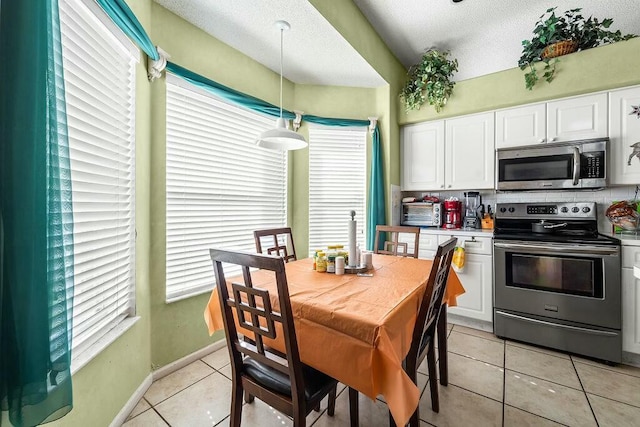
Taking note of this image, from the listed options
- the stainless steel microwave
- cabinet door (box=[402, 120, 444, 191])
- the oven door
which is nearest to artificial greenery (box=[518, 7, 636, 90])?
the stainless steel microwave

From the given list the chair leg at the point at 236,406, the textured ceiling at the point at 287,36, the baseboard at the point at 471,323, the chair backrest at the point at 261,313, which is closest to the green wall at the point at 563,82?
the textured ceiling at the point at 287,36

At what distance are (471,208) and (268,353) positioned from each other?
2862 mm

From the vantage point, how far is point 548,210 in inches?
107

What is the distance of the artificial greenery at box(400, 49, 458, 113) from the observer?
298cm

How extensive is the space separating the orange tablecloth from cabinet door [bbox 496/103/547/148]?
7.07ft

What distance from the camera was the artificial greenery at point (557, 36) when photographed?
95.4 inches

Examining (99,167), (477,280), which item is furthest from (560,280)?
(99,167)

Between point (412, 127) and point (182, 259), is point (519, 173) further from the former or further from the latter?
point (182, 259)

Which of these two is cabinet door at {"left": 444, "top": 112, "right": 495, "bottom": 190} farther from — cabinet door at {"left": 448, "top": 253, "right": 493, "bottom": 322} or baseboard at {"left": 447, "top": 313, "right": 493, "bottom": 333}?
baseboard at {"left": 447, "top": 313, "right": 493, "bottom": 333}

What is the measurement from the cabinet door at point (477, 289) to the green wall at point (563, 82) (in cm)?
159

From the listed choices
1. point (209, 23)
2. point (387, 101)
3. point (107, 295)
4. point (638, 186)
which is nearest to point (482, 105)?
point (387, 101)

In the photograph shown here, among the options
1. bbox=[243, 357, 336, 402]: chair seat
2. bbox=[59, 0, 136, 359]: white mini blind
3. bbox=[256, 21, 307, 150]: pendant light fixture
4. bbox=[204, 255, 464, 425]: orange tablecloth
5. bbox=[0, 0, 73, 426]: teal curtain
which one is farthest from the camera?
bbox=[256, 21, 307, 150]: pendant light fixture

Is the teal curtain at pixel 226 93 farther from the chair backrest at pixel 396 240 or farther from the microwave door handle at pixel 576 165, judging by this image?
the microwave door handle at pixel 576 165

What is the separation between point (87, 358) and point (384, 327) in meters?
1.37
